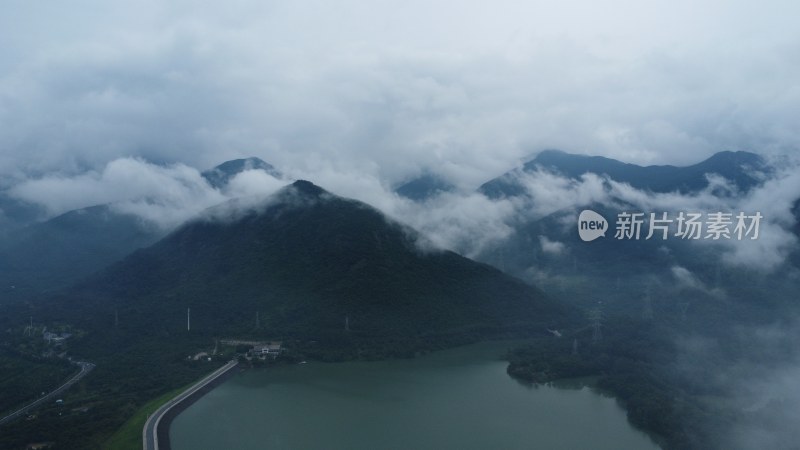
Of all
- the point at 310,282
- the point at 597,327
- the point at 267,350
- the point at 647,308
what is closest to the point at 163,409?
the point at 267,350

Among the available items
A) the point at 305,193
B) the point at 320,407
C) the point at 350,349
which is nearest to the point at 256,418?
the point at 320,407

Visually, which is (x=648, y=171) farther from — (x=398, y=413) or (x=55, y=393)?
(x=55, y=393)

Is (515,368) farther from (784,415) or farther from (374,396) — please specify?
(784,415)

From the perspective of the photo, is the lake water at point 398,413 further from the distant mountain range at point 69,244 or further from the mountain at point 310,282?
the distant mountain range at point 69,244

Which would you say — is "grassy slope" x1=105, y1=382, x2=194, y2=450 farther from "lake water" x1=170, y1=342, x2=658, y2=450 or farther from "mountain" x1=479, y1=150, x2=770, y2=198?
"mountain" x1=479, y1=150, x2=770, y2=198

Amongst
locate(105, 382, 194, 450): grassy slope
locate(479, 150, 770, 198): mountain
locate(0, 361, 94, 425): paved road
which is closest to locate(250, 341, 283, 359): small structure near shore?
locate(105, 382, 194, 450): grassy slope
